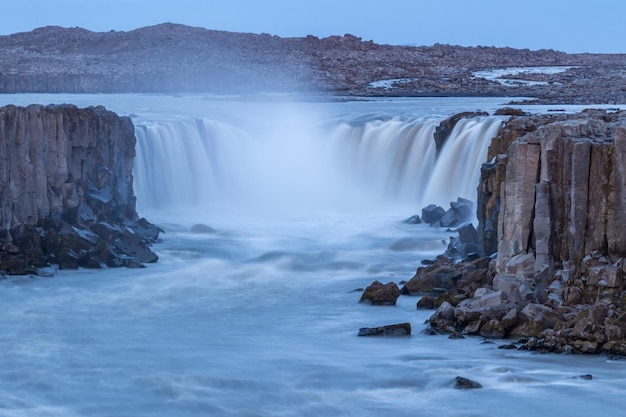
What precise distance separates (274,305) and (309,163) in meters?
20.0

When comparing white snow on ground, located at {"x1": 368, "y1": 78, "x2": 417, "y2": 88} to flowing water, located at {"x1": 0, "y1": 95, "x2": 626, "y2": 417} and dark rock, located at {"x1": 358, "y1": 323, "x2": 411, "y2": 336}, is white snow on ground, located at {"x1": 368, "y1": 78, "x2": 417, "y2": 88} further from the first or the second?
dark rock, located at {"x1": 358, "y1": 323, "x2": 411, "y2": 336}

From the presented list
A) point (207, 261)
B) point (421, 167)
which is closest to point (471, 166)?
point (421, 167)

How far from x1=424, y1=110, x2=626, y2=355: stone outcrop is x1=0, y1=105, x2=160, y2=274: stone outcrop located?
8.65 metres

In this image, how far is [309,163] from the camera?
42.8 m

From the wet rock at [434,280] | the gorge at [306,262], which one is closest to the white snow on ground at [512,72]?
the gorge at [306,262]

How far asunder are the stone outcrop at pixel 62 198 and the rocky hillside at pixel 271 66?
31.2m

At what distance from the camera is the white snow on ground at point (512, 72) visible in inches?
2963

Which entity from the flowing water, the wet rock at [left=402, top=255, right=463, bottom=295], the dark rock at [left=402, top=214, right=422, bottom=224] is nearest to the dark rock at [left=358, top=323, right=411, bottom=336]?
the flowing water

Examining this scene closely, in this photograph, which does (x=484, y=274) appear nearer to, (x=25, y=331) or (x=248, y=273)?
(x=248, y=273)

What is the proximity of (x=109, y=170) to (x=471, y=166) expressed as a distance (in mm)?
10831

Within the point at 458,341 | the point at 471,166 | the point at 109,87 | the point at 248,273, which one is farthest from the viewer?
the point at 109,87

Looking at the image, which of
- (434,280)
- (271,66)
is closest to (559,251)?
(434,280)

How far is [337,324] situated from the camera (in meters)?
21.1

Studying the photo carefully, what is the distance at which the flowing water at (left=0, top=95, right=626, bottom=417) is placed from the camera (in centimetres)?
1638
